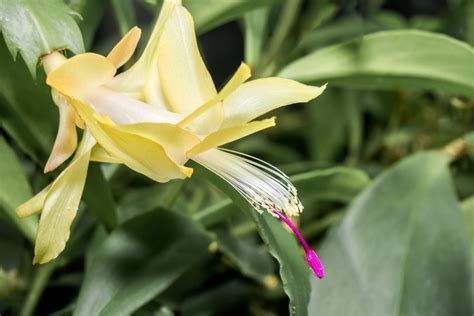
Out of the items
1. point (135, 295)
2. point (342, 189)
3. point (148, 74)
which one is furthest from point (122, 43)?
point (342, 189)

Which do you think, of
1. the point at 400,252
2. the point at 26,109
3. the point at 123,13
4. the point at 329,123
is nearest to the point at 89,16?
the point at 123,13

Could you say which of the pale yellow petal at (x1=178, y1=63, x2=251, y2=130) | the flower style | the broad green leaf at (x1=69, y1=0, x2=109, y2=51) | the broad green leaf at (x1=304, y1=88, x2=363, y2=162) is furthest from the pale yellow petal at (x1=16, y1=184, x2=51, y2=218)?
the broad green leaf at (x1=304, y1=88, x2=363, y2=162)

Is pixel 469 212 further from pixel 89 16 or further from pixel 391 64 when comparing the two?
pixel 89 16

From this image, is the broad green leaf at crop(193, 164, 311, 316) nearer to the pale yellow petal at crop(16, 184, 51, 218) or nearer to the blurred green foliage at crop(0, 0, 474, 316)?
the blurred green foliage at crop(0, 0, 474, 316)

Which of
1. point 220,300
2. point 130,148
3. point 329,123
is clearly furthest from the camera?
point 329,123

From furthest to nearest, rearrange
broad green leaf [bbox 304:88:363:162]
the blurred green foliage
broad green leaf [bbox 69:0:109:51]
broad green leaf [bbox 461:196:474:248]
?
broad green leaf [bbox 304:88:363:162], broad green leaf [bbox 461:196:474:248], broad green leaf [bbox 69:0:109:51], the blurred green foliage

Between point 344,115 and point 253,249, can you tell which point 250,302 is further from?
point 344,115

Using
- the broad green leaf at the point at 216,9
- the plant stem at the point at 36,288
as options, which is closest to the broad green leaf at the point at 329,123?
the broad green leaf at the point at 216,9
